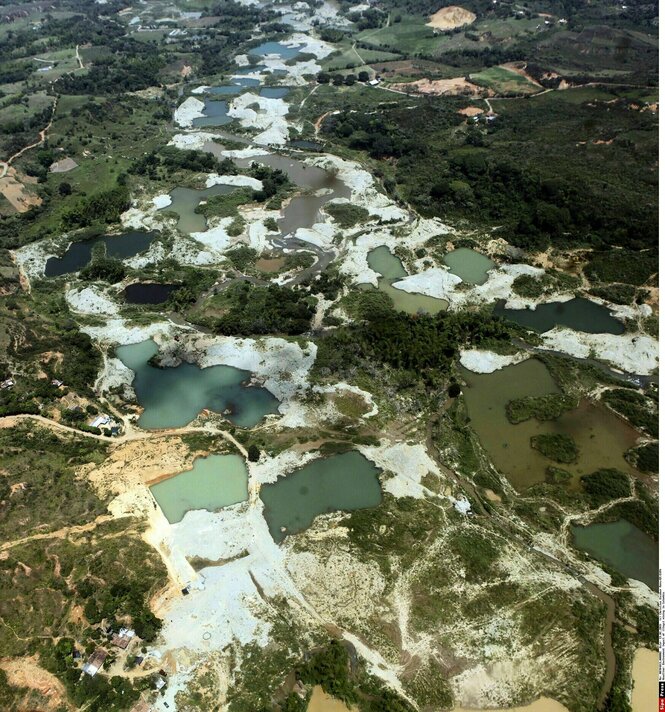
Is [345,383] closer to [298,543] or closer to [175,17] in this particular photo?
[298,543]

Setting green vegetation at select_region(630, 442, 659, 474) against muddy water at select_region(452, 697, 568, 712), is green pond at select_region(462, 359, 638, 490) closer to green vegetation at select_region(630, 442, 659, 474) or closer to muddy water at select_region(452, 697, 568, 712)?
green vegetation at select_region(630, 442, 659, 474)

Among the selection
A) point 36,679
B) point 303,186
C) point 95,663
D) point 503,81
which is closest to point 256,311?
point 303,186

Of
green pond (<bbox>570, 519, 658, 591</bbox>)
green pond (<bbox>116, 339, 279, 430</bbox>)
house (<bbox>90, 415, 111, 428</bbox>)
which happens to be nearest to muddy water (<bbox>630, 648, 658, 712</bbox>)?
green pond (<bbox>570, 519, 658, 591</bbox>)

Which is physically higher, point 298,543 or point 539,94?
point 539,94

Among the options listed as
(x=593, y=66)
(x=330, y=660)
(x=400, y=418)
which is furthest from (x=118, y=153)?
(x=593, y=66)

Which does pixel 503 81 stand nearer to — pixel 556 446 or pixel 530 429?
pixel 530 429

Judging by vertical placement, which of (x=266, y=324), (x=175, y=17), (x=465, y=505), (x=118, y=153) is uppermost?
(x=175, y=17)

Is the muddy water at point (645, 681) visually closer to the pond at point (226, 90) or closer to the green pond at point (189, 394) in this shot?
the green pond at point (189, 394)
